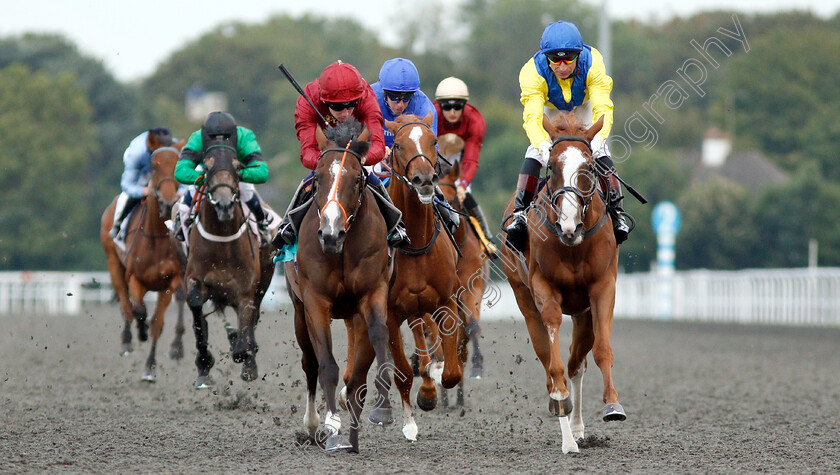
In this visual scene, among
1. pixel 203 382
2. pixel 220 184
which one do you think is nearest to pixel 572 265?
pixel 220 184

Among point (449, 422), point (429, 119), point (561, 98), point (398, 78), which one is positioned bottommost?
point (449, 422)

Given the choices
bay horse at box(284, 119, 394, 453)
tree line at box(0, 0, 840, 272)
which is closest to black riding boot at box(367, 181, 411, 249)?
bay horse at box(284, 119, 394, 453)

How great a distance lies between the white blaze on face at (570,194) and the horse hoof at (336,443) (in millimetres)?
1813

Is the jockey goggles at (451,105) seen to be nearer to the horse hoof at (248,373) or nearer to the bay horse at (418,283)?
the bay horse at (418,283)

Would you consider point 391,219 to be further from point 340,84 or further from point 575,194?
point 575,194

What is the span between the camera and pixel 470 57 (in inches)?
2702

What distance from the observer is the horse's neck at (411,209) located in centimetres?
758

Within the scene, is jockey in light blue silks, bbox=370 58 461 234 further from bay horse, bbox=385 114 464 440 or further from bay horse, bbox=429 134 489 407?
bay horse, bbox=429 134 489 407

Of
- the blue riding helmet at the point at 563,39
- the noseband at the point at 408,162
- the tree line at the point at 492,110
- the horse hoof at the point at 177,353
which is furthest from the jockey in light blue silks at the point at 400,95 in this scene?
the tree line at the point at 492,110

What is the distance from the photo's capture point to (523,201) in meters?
8.07

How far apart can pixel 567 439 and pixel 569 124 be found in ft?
6.36

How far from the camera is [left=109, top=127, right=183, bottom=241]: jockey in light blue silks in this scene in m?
11.5

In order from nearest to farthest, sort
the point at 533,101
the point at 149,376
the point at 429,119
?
1. the point at 429,119
2. the point at 533,101
3. the point at 149,376

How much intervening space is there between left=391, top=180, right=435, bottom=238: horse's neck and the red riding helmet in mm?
687
